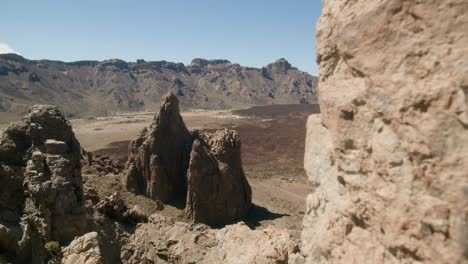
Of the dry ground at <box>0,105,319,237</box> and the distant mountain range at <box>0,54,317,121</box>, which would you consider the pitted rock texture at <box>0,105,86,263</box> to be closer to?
the dry ground at <box>0,105,319,237</box>

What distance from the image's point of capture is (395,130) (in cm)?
314

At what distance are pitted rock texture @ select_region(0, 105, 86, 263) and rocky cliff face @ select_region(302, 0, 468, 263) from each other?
6891 mm

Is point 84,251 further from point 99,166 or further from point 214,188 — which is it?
point 99,166

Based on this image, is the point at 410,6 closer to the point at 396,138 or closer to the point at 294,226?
A: the point at 396,138

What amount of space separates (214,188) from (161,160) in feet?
16.1

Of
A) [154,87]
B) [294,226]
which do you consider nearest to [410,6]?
[294,226]

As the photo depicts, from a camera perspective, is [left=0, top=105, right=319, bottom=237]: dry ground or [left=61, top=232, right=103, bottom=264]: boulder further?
[left=0, top=105, right=319, bottom=237]: dry ground

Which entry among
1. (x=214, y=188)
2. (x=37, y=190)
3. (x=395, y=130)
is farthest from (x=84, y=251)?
(x=214, y=188)

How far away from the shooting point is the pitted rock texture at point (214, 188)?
2545cm

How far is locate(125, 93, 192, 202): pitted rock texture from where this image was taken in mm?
28047

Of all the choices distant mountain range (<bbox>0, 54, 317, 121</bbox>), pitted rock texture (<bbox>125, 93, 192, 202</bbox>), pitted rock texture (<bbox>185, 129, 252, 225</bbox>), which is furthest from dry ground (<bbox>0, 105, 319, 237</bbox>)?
distant mountain range (<bbox>0, 54, 317, 121</bbox>)

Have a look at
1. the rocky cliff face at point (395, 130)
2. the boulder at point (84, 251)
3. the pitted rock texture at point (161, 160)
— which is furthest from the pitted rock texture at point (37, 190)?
the pitted rock texture at point (161, 160)

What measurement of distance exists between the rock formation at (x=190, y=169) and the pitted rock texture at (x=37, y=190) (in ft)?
49.3

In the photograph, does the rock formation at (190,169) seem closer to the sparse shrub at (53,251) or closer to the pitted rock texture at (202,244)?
the pitted rock texture at (202,244)
